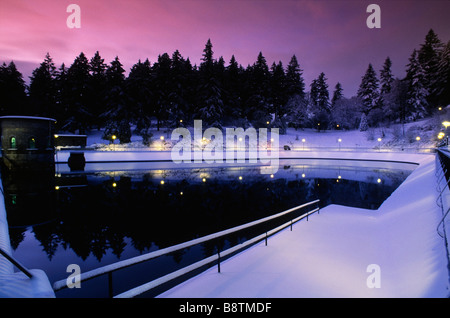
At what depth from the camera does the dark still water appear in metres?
7.62

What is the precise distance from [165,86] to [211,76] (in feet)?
39.9

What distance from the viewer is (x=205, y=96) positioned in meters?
53.1

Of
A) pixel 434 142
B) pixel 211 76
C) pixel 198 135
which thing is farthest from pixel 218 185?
pixel 434 142

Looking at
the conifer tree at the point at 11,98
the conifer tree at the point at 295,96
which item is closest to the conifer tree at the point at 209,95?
the conifer tree at the point at 295,96

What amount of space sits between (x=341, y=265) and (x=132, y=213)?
10.1m

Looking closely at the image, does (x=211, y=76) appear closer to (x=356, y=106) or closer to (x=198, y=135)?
(x=198, y=135)

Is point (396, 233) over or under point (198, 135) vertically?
under

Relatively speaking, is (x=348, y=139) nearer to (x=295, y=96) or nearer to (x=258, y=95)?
(x=295, y=96)

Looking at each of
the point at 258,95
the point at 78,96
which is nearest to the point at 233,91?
the point at 258,95

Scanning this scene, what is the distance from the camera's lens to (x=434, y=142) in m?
40.8

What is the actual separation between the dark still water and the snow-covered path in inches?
39.2

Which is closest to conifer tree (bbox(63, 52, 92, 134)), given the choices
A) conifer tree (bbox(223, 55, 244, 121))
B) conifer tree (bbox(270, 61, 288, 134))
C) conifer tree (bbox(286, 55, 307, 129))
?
conifer tree (bbox(223, 55, 244, 121))

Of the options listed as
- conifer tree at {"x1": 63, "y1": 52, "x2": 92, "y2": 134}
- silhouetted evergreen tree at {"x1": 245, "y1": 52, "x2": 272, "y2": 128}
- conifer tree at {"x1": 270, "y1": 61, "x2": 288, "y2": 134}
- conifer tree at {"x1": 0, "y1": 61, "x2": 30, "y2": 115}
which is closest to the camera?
conifer tree at {"x1": 0, "y1": 61, "x2": 30, "y2": 115}

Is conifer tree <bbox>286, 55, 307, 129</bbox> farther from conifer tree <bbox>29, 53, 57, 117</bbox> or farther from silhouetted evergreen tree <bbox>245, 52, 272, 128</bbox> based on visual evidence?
conifer tree <bbox>29, 53, 57, 117</bbox>
